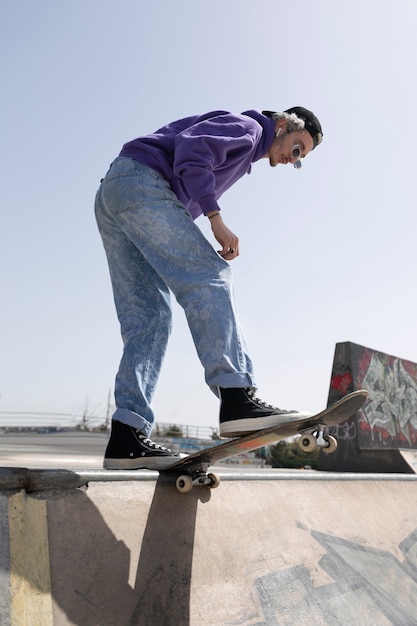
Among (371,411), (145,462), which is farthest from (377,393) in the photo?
(145,462)

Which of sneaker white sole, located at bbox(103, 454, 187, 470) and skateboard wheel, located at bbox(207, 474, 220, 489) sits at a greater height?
sneaker white sole, located at bbox(103, 454, 187, 470)

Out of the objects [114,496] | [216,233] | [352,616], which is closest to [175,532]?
[114,496]

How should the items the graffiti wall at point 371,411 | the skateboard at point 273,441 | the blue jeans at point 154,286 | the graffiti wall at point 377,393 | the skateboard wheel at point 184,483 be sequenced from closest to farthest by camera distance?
the skateboard at point 273,441 < the skateboard wheel at point 184,483 < the blue jeans at point 154,286 < the graffiti wall at point 371,411 < the graffiti wall at point 377,393

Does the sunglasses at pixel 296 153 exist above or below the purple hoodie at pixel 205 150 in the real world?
above

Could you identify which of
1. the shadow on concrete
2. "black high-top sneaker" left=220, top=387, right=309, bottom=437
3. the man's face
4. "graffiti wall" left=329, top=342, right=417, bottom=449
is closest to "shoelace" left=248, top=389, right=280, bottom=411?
"black high-top sneaker" left=220, top=387, right=309, bottom=437

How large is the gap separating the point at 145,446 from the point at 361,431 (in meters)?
5.35

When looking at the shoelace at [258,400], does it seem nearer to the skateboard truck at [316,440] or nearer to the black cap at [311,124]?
the skateboard truck at [316,440]

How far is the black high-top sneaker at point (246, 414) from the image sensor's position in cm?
206

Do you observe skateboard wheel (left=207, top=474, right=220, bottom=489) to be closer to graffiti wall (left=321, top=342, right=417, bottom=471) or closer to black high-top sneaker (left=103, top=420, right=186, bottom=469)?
black high-top sneaker (left=103, top=420, right=186, bottom=469)

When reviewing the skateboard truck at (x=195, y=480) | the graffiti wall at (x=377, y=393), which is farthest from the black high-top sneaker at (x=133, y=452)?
the graffiti wall at (x=377, y=393)

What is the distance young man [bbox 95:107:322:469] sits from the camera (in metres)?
2.24

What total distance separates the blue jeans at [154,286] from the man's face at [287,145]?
2.49 feet

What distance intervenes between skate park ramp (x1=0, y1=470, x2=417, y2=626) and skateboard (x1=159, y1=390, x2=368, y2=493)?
11 cm

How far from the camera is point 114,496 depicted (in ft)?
6.61
